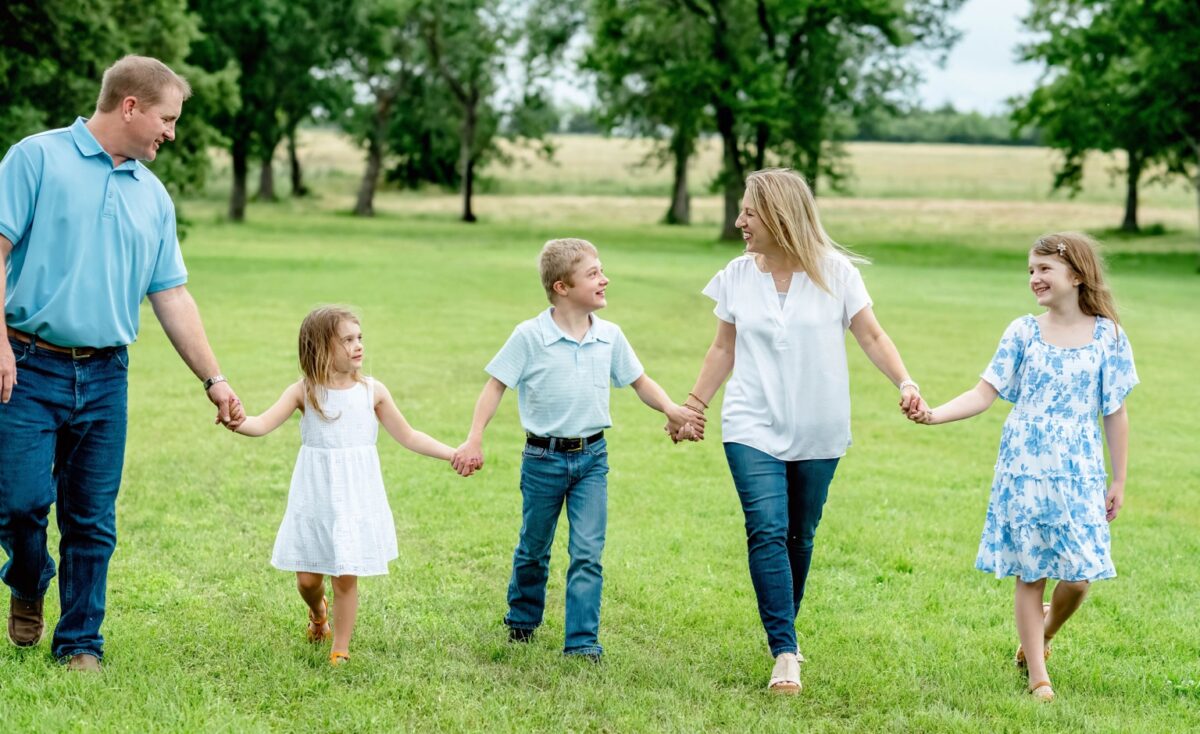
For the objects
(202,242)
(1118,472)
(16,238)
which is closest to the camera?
(16,238)

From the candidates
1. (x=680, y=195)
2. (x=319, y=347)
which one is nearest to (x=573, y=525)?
(x=319, y=347)

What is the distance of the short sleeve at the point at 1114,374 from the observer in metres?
5.62

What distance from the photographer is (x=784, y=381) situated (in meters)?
5.71

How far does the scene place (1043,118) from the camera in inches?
1656

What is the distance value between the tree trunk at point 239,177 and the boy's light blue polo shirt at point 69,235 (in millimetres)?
51286

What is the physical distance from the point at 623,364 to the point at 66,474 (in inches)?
93.5

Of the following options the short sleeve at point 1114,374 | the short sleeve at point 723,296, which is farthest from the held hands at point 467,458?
the short sleeve at point 1114,374

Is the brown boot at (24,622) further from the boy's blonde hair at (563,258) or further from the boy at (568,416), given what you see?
the boy's blonde hair at (563,258)

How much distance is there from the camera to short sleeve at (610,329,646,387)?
616cm

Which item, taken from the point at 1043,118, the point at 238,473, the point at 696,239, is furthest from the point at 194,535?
the point at 696,239

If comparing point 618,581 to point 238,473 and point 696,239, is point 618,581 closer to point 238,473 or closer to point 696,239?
point 238,473

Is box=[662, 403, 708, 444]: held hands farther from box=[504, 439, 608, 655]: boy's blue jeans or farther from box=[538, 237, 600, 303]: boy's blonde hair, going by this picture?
box=[538, 237, 600, 303]: boy's blonde hair

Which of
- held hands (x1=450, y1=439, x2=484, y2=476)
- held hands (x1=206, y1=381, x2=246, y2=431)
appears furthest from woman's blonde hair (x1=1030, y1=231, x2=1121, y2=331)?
held hands (x1=206, y1=381, x2=246, y2=431)

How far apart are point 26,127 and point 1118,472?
74.0ft
